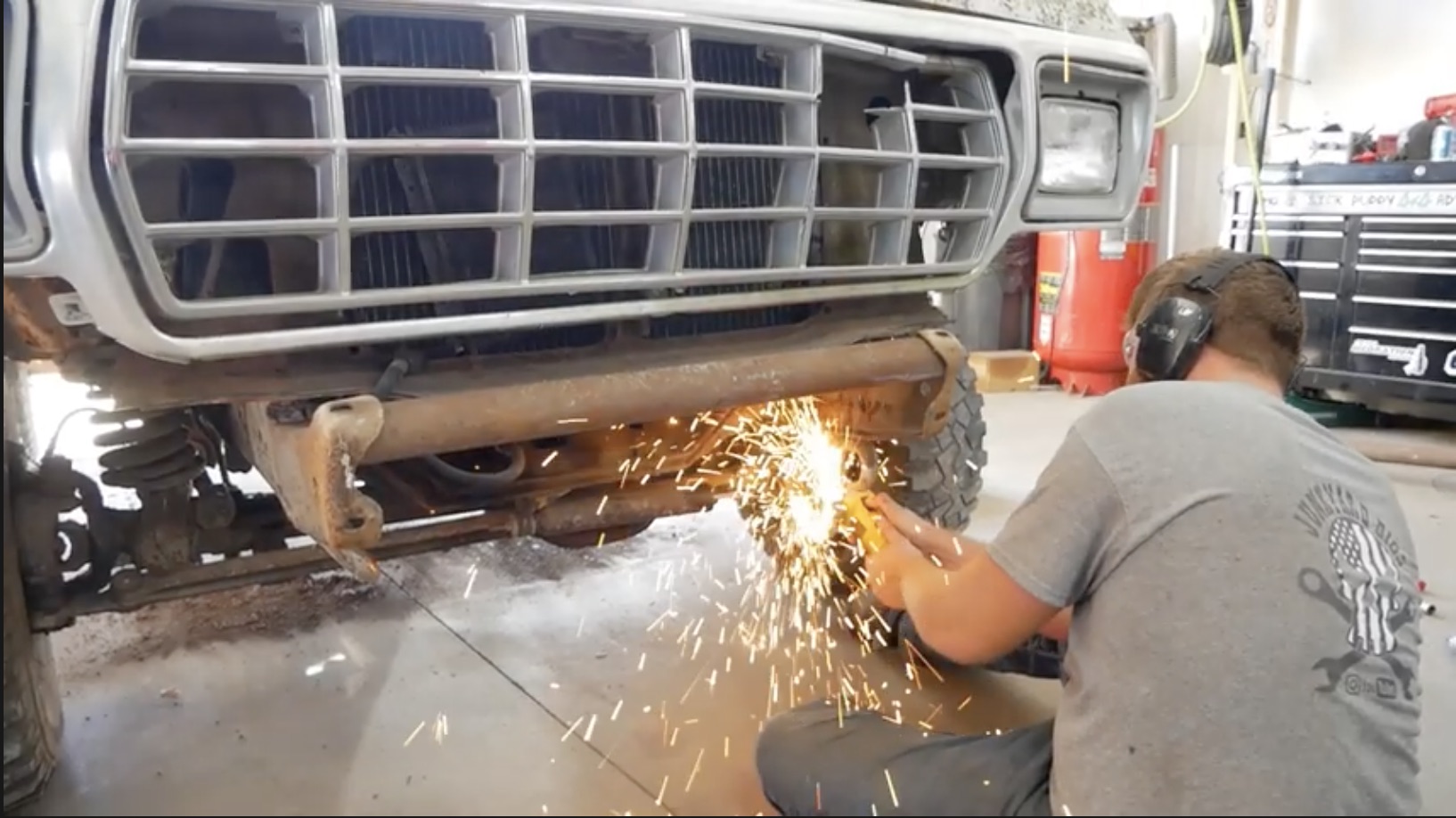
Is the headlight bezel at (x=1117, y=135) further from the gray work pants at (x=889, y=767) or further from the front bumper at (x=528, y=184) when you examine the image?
the gray work pants at (x=889, y=767)

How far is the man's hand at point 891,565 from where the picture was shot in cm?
176

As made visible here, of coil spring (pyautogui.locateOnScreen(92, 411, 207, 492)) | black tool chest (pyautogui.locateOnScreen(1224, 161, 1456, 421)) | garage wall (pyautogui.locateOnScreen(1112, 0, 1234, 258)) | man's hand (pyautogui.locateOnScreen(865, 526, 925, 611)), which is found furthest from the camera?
garage wall (pyautogui.locateOnScreen(1112, 0, 1234, 258))

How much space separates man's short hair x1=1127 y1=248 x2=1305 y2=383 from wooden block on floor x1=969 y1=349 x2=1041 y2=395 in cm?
474

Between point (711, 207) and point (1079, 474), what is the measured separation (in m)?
0.79

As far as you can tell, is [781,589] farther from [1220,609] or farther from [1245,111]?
[1245,111]

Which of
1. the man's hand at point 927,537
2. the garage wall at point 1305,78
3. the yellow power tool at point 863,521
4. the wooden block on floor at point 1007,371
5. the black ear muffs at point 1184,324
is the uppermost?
the garage wall at point 1305,78

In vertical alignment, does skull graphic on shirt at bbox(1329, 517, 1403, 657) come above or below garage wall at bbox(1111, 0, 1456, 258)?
below

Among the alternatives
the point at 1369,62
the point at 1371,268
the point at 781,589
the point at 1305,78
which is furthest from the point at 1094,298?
the point at 781,589

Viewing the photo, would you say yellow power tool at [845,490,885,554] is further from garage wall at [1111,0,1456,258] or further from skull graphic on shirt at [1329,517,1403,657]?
garage wall at [1111,0,1456,258]

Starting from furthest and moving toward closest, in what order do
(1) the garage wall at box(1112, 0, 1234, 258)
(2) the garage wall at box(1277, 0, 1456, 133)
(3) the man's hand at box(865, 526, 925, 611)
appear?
(1) the garage wall at box(1112, 0, 1234, 258) < (2) the garage wall at box(1277, 0, 1456, 133) < (3) the man's hand at box(865, 526, 925, 611)

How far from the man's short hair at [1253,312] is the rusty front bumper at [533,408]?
57 cm

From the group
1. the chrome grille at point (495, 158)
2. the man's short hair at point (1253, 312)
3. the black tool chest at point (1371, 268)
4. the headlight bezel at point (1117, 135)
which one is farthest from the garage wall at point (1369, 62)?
the man's short hair at point (1253, 312)

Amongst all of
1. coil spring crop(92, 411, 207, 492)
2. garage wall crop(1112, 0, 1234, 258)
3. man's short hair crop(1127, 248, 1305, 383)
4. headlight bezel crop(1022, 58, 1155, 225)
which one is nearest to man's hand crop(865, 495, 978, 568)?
man's short hair crop(1127, 248, 1305, 383)

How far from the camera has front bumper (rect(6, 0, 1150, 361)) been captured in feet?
4.15
